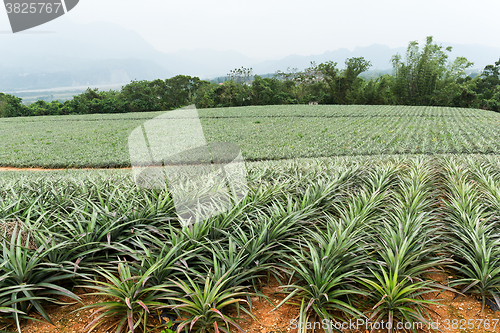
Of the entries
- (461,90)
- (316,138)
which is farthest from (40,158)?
(461,90)

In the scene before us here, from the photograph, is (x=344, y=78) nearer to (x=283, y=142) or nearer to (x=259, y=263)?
(x=283, y=142)

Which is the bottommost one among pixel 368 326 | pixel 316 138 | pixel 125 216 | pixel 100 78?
pixel 316 138

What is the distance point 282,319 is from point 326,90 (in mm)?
56390

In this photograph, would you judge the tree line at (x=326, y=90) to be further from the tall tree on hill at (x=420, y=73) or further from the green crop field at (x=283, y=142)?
the green crop field at (x=283, y=142)

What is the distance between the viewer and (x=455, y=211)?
3.19 metres

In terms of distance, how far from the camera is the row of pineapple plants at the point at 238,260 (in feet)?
6.28

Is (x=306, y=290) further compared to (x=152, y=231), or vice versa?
(x=152, y=231)

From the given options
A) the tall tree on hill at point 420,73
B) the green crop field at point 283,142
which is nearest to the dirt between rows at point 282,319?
the green crop field at point 283,142

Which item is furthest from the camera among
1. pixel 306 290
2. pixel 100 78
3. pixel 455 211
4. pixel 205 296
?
pixel 100 78

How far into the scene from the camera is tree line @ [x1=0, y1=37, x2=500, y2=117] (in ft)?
149

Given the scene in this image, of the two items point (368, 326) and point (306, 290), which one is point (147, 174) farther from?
point (368, 326)

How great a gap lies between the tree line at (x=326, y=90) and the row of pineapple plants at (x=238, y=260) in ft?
162

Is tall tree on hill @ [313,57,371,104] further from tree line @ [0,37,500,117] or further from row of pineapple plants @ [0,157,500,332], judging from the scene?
row of pineapple plants @ [0,157,500,332]

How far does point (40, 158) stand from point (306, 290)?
569 inches
